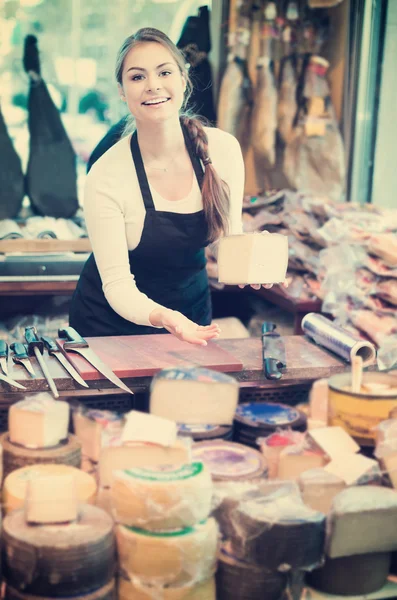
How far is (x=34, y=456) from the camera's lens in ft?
3.80

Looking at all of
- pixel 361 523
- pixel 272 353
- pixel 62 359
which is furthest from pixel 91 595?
pixel 272 353

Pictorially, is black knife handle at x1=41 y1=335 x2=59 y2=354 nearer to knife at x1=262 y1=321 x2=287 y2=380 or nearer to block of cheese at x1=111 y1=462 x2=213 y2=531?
knife at x1=262 y1=321 x2=287 y2=380

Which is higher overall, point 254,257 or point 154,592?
point 254,257

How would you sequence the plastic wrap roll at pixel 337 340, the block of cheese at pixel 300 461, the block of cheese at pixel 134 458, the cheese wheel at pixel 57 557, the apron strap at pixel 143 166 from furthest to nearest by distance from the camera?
the apron strap at pixel 143 166
the plastic wrap roll at pixel 337 340
the block of cheese at pixel 300 461
the block of cheese at pixel 134 458
the cheese wheel at pixel 57 557

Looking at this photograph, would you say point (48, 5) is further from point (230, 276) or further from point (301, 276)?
point (230, 276)

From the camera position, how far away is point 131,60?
1860mm

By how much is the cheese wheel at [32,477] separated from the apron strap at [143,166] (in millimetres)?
1081

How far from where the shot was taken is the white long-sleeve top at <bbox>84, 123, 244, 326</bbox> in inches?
74.1

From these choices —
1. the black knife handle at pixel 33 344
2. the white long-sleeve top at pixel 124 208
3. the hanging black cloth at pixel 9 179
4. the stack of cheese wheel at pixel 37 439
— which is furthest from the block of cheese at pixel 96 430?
the hanging black cloth at pixel 9 179

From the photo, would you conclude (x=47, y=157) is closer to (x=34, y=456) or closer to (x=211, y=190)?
(x=211, y=190)

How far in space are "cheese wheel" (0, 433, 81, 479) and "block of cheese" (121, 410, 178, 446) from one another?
10cm

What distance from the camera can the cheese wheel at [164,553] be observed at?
3.42 feet

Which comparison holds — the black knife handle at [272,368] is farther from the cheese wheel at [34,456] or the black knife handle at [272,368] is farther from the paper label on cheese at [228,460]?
the cheese wheel at [34,456]

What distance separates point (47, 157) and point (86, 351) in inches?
98.8
